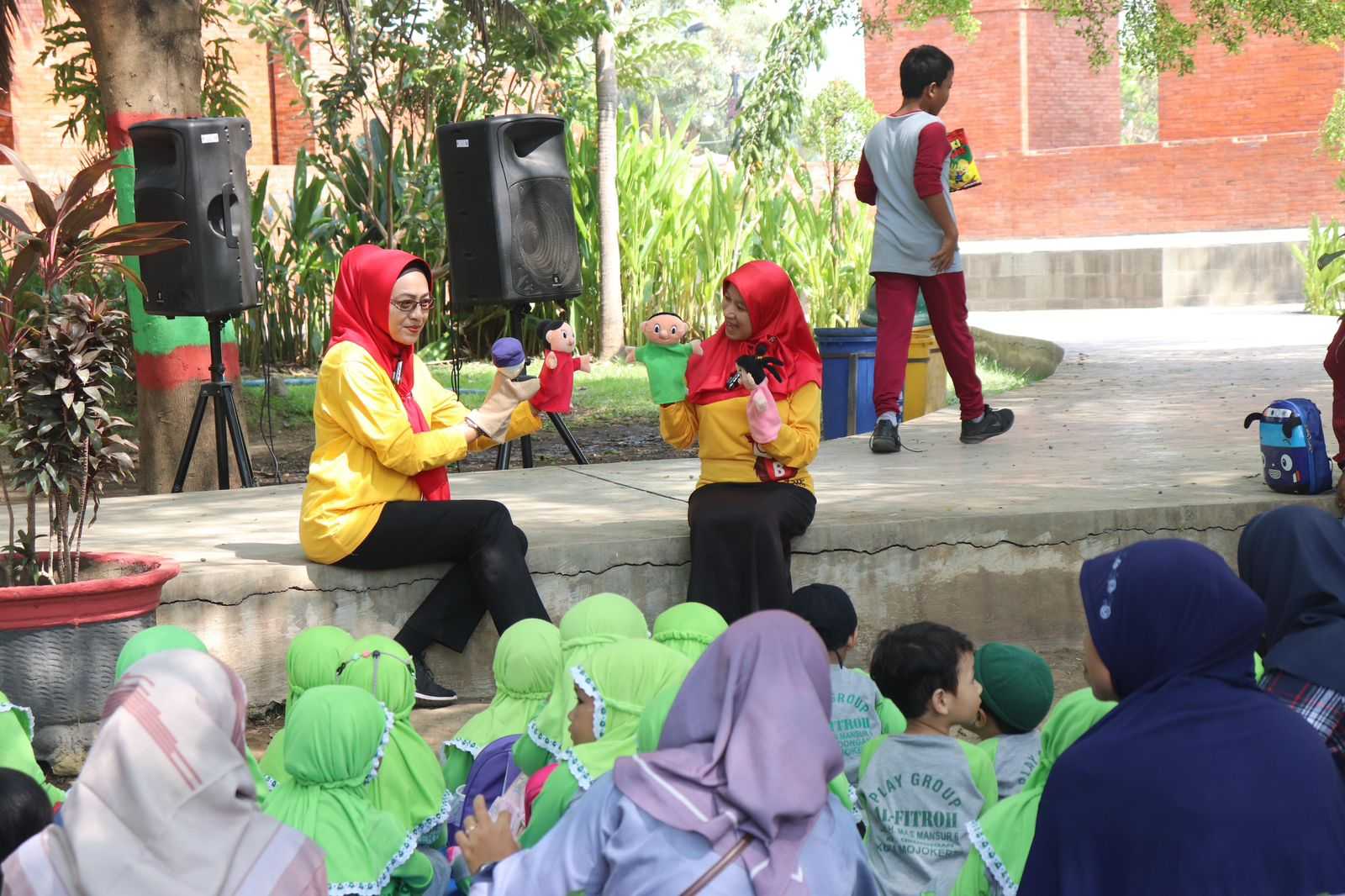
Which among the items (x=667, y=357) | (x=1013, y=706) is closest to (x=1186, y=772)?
(x=1013, y=706)

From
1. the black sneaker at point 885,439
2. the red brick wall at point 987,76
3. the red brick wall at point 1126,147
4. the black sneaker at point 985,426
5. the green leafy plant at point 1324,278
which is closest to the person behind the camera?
the black sneaker at point 885,439

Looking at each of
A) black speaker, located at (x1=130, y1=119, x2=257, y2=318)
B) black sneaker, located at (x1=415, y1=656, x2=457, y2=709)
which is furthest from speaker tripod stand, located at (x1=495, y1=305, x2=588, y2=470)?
black sneaker, located at (x1=415, y1=656, x2=457, y2=709)

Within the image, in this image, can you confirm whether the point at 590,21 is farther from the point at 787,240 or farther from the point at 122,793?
the point at 122,793

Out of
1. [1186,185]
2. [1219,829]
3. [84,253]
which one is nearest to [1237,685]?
[1219,829]

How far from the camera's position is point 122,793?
1.88 metres

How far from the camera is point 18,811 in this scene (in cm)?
226

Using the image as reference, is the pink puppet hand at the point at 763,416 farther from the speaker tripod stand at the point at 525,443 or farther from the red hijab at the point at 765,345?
the speaker tripod stand at the point at 525,443

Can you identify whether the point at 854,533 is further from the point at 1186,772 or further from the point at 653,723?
the point at 1186,772

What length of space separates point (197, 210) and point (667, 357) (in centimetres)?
297

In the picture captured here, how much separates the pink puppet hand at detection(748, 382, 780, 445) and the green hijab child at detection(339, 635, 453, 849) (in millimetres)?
1613

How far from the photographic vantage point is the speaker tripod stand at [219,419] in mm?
7051

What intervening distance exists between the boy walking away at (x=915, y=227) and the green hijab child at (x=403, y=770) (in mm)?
3955

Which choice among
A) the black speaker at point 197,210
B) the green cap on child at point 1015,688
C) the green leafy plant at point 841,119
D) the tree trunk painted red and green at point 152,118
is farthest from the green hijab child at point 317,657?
the green leafy plant at point 841,119

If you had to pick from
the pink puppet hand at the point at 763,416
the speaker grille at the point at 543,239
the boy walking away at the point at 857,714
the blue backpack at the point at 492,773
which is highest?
the speaker grille at the point at 543,239
